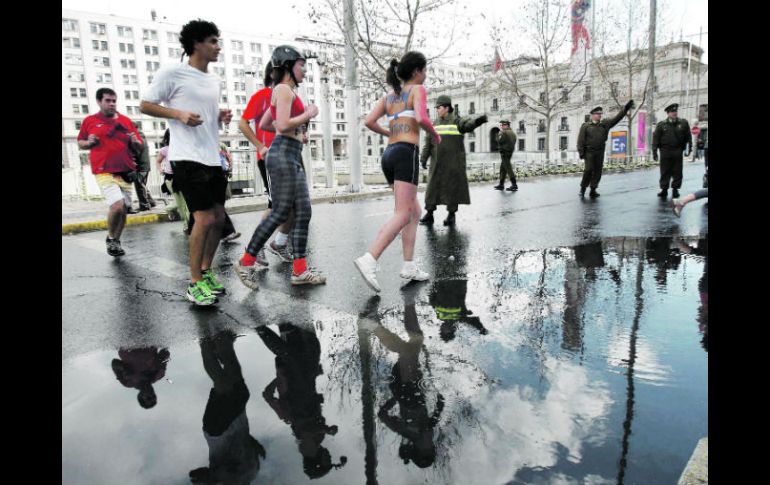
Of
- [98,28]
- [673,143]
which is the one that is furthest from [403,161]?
[98,28]

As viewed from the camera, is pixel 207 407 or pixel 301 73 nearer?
pixel 207 407

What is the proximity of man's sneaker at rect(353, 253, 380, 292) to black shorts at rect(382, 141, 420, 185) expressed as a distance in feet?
2.47

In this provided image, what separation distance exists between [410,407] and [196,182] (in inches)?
97.3

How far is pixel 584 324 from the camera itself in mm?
3400

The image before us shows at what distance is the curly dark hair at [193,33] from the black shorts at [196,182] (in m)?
0.85

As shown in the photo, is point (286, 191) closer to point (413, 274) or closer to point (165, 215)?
point (413, 274)

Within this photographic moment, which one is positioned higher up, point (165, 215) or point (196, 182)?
point (196, 182)

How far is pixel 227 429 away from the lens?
2168mm

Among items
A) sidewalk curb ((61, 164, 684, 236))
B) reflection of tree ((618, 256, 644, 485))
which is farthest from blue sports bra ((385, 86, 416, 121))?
sidewalk curb ((61, 164, 684, 236))

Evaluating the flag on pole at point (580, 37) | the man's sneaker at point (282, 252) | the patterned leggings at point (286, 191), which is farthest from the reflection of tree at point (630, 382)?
the flag on pole at point (580, 37)

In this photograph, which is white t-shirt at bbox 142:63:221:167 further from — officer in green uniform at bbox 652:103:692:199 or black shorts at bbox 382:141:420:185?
officer in green uniform at bbox 652:103:692:199

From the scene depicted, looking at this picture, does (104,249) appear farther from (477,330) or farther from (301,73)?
(477,330)

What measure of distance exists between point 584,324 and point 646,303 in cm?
79
